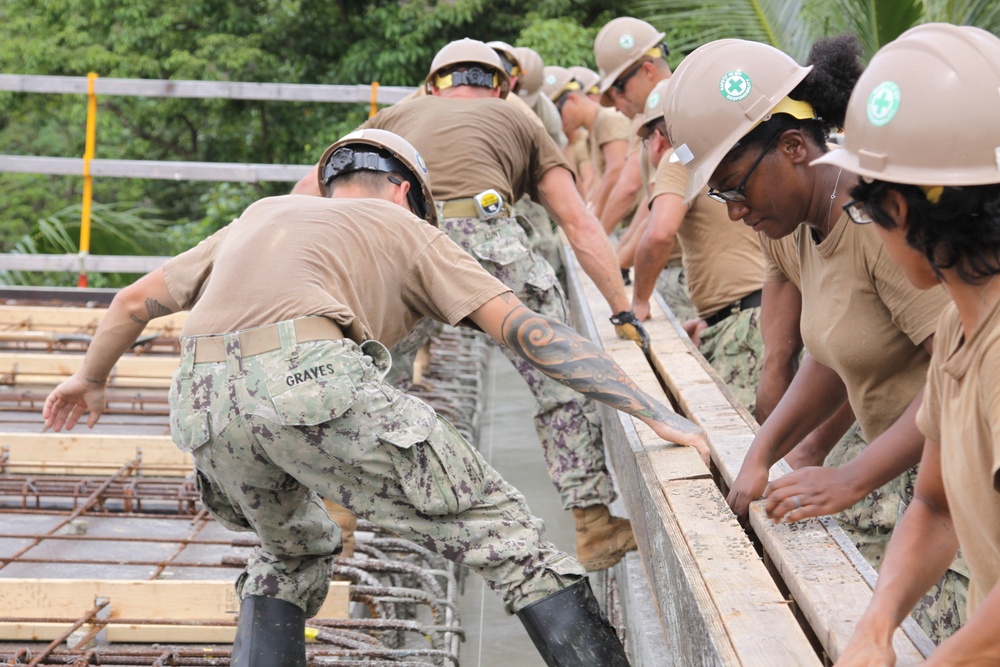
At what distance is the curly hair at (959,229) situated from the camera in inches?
62.4

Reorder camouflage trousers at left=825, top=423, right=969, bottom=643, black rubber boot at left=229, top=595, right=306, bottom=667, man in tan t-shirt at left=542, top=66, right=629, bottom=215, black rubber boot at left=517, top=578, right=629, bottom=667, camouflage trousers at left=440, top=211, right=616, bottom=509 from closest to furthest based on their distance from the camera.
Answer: camouflage trousers at left=825, top=423, right=969, bottom=643
black rubber boot at left=517, top=578, right=629, bottom=667
black rubber boot at left=229, top=595, right=306, bottom=667
camouflage trousers at left=440, top=211, right=616, bottom=509
man in tan t-shirt at left=542, top=66, right=629, bottom=215

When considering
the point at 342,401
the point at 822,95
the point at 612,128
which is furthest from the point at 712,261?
the point at 612,128

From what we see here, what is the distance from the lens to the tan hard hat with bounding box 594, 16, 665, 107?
20.5 feet

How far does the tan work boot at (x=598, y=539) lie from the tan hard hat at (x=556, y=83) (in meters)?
5.10

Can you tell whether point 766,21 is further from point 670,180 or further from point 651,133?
point 670,180

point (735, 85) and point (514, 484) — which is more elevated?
point (735, 85)

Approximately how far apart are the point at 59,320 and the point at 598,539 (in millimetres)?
4304

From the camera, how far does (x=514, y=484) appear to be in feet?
21.8

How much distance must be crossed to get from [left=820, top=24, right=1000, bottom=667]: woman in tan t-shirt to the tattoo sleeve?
1352mm

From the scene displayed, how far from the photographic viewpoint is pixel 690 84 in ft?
8.96

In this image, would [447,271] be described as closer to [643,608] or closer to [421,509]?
[421,509]

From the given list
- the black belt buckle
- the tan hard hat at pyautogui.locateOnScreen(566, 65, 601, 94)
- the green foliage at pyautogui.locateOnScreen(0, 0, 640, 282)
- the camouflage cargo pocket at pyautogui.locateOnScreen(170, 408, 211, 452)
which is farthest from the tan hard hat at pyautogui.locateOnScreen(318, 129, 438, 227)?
the green foliage at pyautogui.locateOnScreen(0, 0, 640, 282)

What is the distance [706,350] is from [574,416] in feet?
3.10

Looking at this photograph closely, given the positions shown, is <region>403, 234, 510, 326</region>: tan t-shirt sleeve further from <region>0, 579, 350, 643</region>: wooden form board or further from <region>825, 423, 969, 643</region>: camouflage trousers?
<region>0, 579, 350, 643</region>: wooden form board
